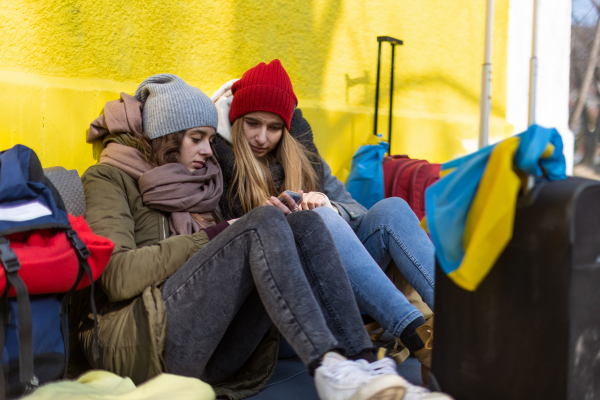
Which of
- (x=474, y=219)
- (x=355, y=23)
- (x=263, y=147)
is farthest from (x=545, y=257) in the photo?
(x=355, y=23)

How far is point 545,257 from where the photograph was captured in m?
1.16

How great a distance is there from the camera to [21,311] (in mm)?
1359

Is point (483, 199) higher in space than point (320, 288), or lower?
higher

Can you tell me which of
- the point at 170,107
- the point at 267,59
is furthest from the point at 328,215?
the point at 267,59

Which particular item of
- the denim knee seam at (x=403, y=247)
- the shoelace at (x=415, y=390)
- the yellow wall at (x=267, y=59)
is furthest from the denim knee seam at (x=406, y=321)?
the yellow wall at (x=267, y=59)

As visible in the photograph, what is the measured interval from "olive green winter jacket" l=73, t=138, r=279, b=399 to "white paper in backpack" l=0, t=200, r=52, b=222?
28 cm

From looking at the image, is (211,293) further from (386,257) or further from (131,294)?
(386,257)

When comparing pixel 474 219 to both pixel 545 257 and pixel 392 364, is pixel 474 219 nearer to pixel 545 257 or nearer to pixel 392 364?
pixel 545 257

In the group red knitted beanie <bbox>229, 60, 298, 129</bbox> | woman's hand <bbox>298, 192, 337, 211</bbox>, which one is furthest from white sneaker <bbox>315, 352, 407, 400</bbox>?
red knitted beanie <bbox>229, 60, 298, 129</bbox>

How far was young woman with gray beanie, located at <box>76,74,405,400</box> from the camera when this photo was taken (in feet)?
4.85

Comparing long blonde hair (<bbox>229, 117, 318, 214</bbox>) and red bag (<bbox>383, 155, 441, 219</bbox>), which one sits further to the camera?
red bag (<bbox>383, 155, 441, 219</bbox>)

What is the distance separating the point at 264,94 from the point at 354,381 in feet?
4.90

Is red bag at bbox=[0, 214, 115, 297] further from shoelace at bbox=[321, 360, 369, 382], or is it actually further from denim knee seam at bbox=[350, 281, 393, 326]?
denim knee seam at bbox=[350, 281, 393, 326]

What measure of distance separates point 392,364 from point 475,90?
11.8 feet
